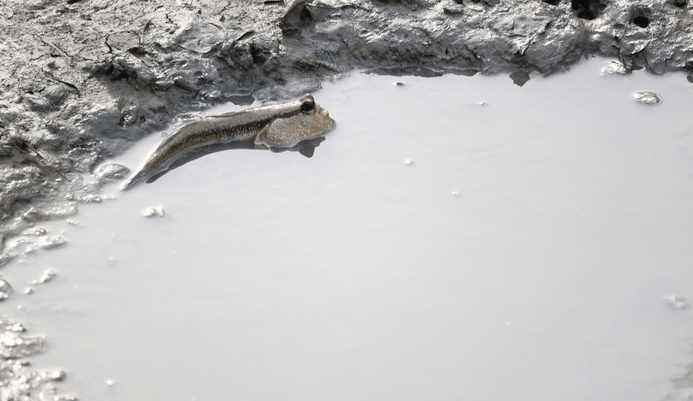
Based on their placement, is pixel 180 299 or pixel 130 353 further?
pixel 180 299

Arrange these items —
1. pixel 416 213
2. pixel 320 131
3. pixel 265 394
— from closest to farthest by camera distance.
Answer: pixel 265 394 → pixel 416 213 → pixel 320 131

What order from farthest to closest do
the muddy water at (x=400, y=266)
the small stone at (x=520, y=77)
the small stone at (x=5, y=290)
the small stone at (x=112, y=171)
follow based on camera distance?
the small stone at (x=520, y=77), the small stone at (x=112, y=171), the small stone at (x=5, y=290), the muddy water at (x=400, y=266)

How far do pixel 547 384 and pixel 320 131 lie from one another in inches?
73.4

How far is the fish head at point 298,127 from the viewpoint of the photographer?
4.10 m

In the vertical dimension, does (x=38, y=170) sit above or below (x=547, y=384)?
above

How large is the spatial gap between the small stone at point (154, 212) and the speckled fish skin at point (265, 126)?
374mm

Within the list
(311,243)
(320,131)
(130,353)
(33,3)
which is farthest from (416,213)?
(33,3)

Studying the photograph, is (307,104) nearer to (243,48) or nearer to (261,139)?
(261,139)

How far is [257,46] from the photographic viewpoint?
448 centimetres

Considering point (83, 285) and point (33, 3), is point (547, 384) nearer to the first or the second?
point (83, 285)

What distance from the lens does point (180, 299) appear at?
325cm

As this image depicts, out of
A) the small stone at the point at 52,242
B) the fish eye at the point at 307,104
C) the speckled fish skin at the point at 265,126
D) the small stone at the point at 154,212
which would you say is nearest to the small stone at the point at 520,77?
the speckled fish skin at the point at 265,126

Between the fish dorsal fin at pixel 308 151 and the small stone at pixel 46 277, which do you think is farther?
the fish dorsal fin at pixel 308 151

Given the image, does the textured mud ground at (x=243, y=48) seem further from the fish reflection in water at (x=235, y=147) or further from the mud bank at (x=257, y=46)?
the fish reflection in water at (x=235, y=147)
